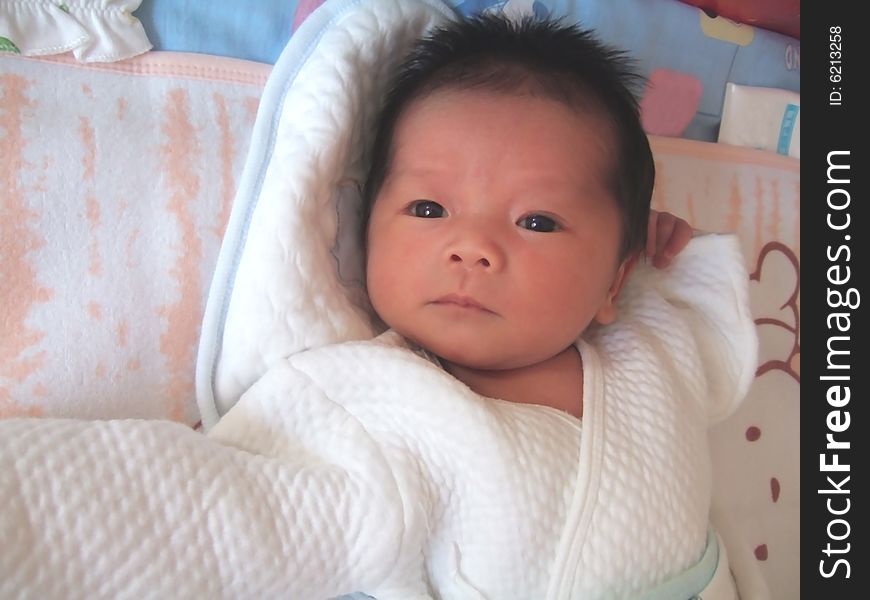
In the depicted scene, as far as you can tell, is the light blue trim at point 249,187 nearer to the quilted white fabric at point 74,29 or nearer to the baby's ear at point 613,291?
the quilted white fabric at point 74,29

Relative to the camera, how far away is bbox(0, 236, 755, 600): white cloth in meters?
0.73

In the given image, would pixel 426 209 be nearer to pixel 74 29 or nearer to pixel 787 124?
pixel 74 29

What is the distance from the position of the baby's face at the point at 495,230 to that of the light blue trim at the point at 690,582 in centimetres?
29

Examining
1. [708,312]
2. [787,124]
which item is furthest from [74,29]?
[787,124]

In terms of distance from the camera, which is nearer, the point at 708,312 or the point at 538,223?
the point at 538,223

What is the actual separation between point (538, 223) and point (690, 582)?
44cm

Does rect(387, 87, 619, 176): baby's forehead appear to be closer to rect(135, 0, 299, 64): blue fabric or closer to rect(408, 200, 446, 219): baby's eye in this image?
rect(408, 200, 446, 219): baby's eye

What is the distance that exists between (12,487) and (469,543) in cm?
45

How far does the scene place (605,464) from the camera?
3.04 ft

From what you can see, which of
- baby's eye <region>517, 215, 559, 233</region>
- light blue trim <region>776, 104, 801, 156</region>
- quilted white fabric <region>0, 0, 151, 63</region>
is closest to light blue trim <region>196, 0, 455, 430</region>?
quilted white fabric <region>0, 0, 151, 63</region>

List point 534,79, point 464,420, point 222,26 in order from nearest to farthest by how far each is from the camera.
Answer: point 464,420 → point 534,79 → point 222,26

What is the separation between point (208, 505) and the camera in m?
0.78
